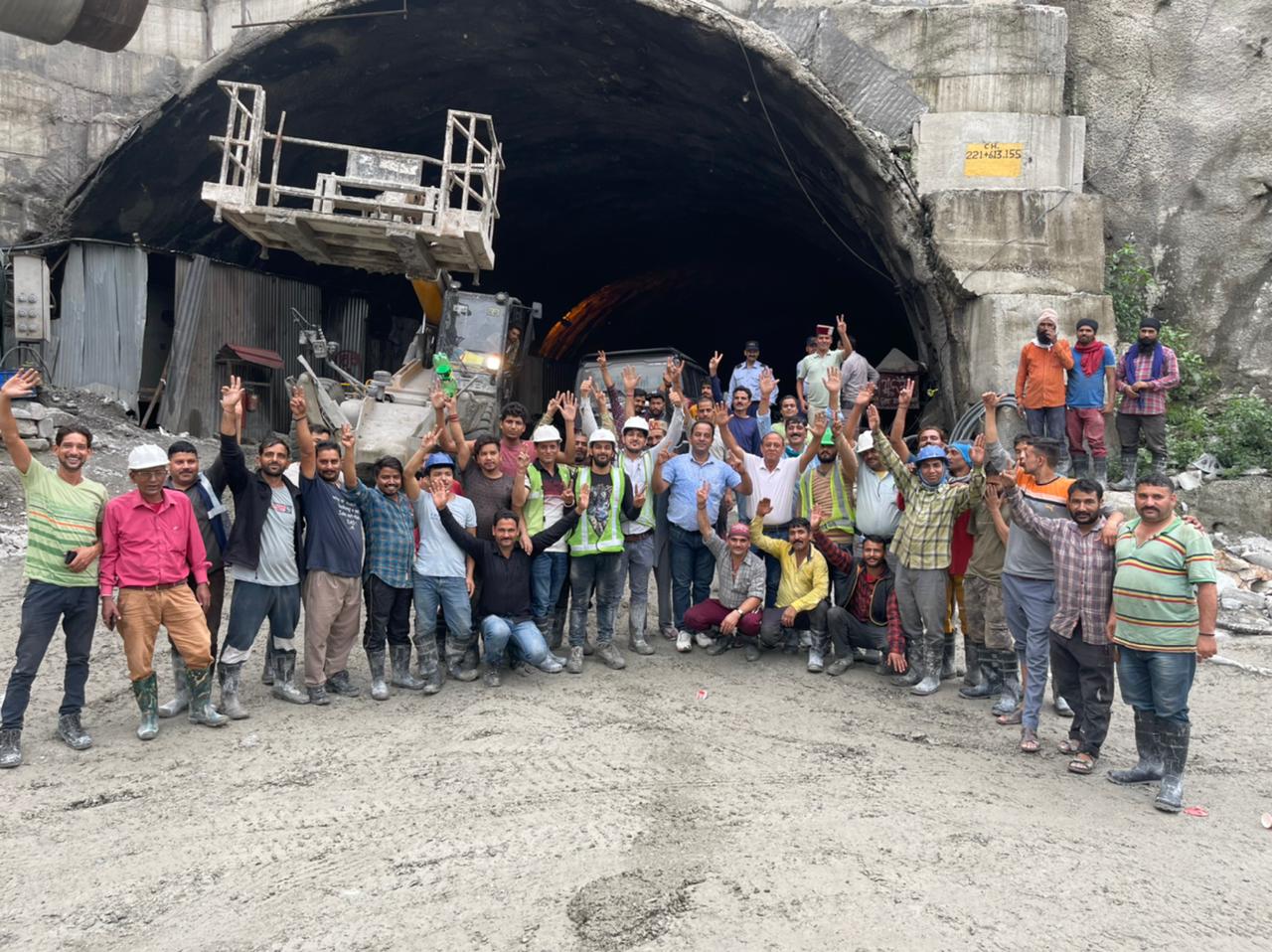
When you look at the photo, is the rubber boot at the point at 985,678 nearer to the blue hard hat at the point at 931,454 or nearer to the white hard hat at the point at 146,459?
the blue hard hat at the point at 931,454

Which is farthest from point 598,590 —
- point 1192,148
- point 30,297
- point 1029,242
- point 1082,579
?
point 30,297

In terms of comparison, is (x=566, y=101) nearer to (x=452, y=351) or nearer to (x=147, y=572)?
(x=452, y=351)

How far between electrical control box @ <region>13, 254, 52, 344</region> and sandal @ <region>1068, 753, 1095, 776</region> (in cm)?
1394

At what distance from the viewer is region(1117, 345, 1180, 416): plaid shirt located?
9070 mm

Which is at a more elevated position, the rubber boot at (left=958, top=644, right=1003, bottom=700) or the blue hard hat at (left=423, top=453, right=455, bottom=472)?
the blue hard hat at (left=423, top=453, right=455, bottom=472)

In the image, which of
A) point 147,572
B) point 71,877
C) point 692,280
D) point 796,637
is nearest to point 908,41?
point 796,637

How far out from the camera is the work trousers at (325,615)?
6.04 m

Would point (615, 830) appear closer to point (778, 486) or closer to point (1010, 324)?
point (778, 486)

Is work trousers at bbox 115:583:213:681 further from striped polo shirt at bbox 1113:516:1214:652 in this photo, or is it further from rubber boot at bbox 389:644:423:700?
striped polo shirt at bbox 1113:516:1214:652

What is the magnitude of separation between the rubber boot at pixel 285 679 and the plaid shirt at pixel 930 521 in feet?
13.0

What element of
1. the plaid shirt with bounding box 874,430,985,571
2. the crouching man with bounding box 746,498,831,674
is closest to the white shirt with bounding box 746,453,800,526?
the crouching man with bounding box 746,498,831,674

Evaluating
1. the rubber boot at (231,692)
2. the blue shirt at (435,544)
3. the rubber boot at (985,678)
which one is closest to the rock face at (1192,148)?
the rubber boot at (985,678)

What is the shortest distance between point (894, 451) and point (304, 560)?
3943 millimetres

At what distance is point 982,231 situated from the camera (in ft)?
36.2
